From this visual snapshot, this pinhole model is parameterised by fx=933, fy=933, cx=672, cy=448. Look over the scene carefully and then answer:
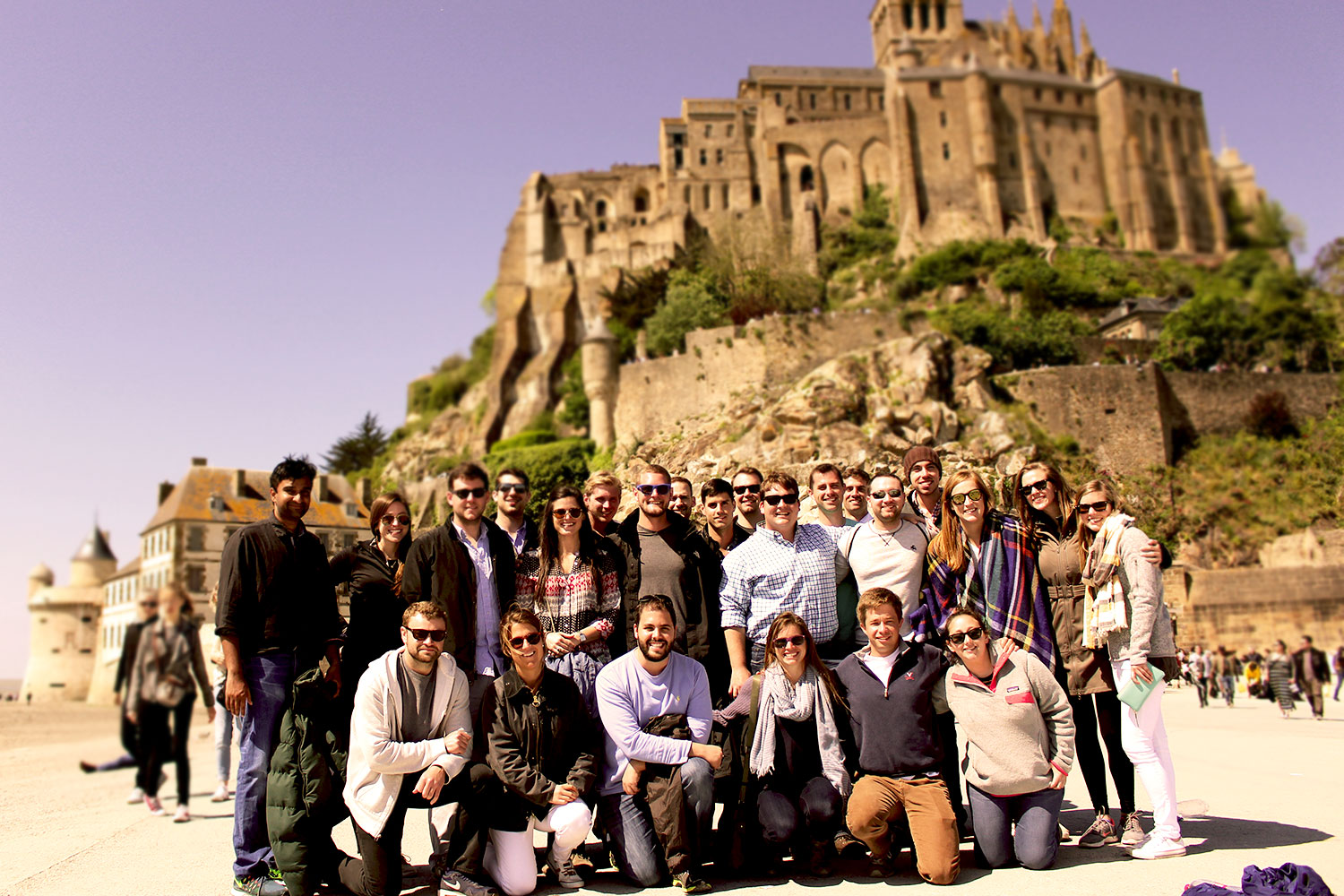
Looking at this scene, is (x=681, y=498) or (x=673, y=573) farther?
(x=681, y=498)

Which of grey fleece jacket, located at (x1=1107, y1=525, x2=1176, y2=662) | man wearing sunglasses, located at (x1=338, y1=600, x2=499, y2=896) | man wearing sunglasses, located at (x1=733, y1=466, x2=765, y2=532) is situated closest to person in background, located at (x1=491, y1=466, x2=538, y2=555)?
man wearing sunglasses, located at (x1=338, y1=600, x2=499, y2=896)

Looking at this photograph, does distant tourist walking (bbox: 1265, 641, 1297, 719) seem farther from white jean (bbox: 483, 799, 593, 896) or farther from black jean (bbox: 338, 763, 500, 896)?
black jean (bbox: 338, 763, 500, 896)

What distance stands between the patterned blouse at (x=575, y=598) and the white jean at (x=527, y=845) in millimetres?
1080

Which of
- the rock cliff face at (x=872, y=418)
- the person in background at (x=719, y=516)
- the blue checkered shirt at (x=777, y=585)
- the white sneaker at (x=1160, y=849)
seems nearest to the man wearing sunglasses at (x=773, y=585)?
the blue checkered shirt at (x=777, y=585)

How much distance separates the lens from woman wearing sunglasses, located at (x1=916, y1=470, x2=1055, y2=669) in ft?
19.8

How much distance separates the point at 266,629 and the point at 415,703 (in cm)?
104

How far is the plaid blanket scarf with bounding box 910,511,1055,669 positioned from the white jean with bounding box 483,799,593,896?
95.8 inches

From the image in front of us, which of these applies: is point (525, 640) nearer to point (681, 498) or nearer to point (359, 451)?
point (681, 498)

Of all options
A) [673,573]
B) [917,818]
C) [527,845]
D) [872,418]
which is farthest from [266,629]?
[872,418]

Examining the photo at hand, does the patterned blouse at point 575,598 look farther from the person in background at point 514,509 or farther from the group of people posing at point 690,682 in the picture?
the person in background at point 514,509

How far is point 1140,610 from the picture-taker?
5.73 metres

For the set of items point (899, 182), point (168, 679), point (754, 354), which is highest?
point (899, 182)

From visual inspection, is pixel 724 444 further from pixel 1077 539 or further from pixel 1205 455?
pixel 1077 539

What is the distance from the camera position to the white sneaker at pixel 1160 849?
5.29 m
